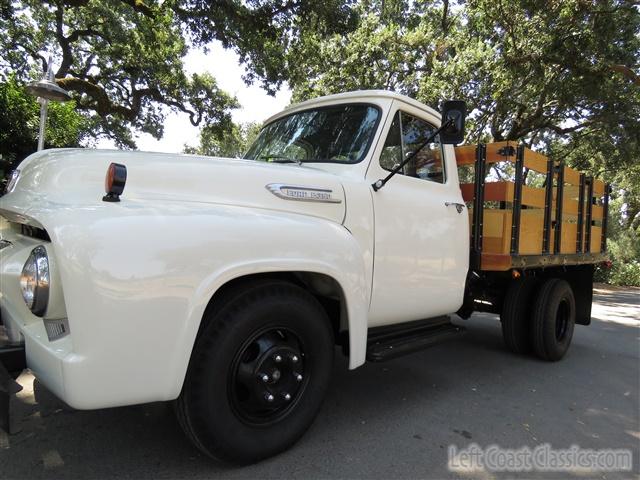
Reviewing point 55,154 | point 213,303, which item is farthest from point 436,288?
point 55,154

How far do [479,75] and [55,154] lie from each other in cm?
1259

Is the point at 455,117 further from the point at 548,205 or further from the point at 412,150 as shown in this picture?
the point at 548,205

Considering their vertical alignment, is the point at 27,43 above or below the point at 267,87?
above

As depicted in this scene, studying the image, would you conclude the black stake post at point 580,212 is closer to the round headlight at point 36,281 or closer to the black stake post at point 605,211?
the black stake post at point 605,211

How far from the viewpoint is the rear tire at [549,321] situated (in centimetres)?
489

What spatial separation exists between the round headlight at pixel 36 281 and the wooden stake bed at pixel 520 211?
130 inches

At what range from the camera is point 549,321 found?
4.89 meters

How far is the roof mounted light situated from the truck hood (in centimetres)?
6

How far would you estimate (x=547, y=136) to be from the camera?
19.9 metres

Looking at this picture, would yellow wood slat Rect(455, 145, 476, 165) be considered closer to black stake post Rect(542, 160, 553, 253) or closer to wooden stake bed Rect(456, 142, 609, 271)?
wooden stake bed Rect(456, 142, 609, 271)

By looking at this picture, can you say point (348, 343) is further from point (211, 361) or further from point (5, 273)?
point (5, 273)

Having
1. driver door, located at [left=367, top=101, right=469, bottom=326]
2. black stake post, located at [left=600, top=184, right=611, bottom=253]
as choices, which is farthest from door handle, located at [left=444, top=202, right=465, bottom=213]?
black stake post, located at [left=600, top=184, right=611, bottom=253]

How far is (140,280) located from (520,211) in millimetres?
3412

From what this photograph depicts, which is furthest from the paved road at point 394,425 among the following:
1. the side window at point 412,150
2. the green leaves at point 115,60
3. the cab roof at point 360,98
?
the green leaves at point 115,60
